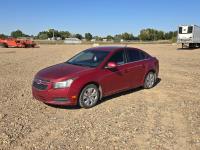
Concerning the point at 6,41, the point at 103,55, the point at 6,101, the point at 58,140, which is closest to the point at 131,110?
the point at 103,55

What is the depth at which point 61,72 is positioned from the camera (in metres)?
7.22

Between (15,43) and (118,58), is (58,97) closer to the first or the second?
(118,58)

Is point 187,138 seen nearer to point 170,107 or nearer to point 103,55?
point 170,107

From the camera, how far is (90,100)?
24.0 feet

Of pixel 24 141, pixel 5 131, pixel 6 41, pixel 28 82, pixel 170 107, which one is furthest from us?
pixel 6 41

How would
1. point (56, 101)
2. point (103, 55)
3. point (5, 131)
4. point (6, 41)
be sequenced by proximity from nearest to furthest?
point (5, 131) < point (56, 101) < point (103, 55) < point (6, 41)

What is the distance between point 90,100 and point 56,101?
3.07 ft

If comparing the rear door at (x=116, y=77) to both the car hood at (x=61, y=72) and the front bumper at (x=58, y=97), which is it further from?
the front bumper at (x=58, y=97)

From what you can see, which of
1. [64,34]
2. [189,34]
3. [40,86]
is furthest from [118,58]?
[64,34]

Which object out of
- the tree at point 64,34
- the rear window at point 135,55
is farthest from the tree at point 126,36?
the rear window at point 135,55

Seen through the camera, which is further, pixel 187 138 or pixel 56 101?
pixel 56 101

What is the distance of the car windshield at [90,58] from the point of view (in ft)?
25.8

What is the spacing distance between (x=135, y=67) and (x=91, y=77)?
2.15 m

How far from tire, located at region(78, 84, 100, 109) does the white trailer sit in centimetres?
3419
